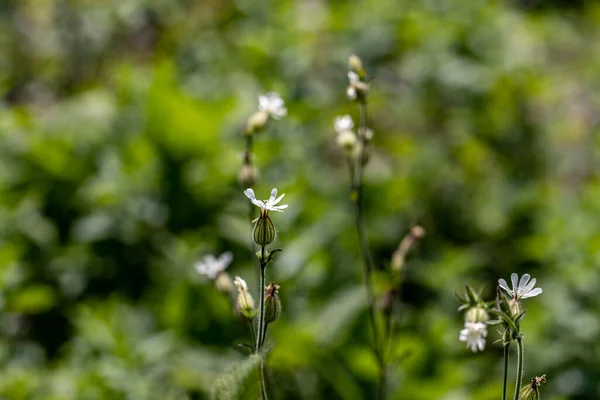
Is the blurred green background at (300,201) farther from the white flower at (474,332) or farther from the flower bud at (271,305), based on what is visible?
the white flower at (474,332)

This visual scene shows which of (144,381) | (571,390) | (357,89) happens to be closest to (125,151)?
(144,381)

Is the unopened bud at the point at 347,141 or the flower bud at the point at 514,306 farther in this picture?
the unopened bud at the point at 347,141

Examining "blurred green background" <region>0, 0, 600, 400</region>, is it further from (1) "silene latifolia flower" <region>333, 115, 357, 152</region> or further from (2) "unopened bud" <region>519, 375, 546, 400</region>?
(2) "unopened bud" <region>519, 375, 546, 400</region>

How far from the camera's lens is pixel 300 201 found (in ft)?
8.52

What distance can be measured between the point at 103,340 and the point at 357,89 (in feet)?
4.23

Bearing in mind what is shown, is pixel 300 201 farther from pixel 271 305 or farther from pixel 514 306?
pixel 514 306

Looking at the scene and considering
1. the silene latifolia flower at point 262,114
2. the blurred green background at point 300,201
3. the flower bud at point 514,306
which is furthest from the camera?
the blurred green background at point 300,201

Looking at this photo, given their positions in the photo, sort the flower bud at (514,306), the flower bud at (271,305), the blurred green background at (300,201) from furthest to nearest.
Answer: the blurred green background at (300,201), the flower bud at (271,305), the flower bud at (514,306)

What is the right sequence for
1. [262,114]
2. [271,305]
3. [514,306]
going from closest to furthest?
[514,306] → [271,305] → [262,114]

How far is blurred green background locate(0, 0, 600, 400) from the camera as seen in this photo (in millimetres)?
2146

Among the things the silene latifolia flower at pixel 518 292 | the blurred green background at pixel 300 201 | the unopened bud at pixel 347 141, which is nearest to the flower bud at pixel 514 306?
the silene latifolia flower at pixel 518 292

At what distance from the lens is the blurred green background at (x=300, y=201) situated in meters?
2.15

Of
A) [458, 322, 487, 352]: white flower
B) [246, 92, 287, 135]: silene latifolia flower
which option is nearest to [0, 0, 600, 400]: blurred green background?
[246, 92, 287, 135]: silene latifolia flower

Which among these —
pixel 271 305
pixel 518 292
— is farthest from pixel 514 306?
pixel 271 305
